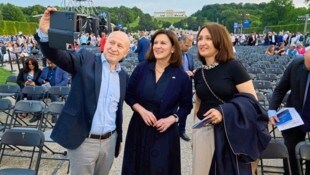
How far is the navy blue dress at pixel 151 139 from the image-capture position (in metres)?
3.22

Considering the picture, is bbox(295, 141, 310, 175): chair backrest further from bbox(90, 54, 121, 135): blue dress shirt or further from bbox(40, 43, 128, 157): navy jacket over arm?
bbox(40, 43, 128, 157): navy jacket over arm

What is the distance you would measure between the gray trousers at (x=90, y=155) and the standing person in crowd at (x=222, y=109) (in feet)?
2.38

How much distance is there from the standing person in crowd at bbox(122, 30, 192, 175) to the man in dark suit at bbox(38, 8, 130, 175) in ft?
0.89

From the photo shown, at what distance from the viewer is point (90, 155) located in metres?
2.90

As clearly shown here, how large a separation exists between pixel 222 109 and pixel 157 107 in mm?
791

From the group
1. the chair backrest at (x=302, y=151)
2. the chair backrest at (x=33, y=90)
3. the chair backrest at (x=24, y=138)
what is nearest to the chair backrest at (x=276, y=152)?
the chair backrest at (x=302, y=151)

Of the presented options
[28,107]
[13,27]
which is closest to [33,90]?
[28,107]

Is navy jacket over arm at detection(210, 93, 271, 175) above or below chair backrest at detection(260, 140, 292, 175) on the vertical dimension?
above

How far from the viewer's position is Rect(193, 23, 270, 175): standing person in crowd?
2.58m

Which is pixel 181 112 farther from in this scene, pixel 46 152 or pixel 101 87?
pixel 46 152

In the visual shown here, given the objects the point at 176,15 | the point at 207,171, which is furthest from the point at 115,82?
the point at 176,15

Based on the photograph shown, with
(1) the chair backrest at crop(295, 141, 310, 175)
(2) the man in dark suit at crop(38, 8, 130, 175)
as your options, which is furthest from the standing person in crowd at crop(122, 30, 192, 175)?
(1) the chair backrest at crop(295, 141, 310, 175)

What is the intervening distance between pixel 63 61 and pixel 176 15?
18227cm

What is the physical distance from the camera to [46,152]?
6039 millimetres
